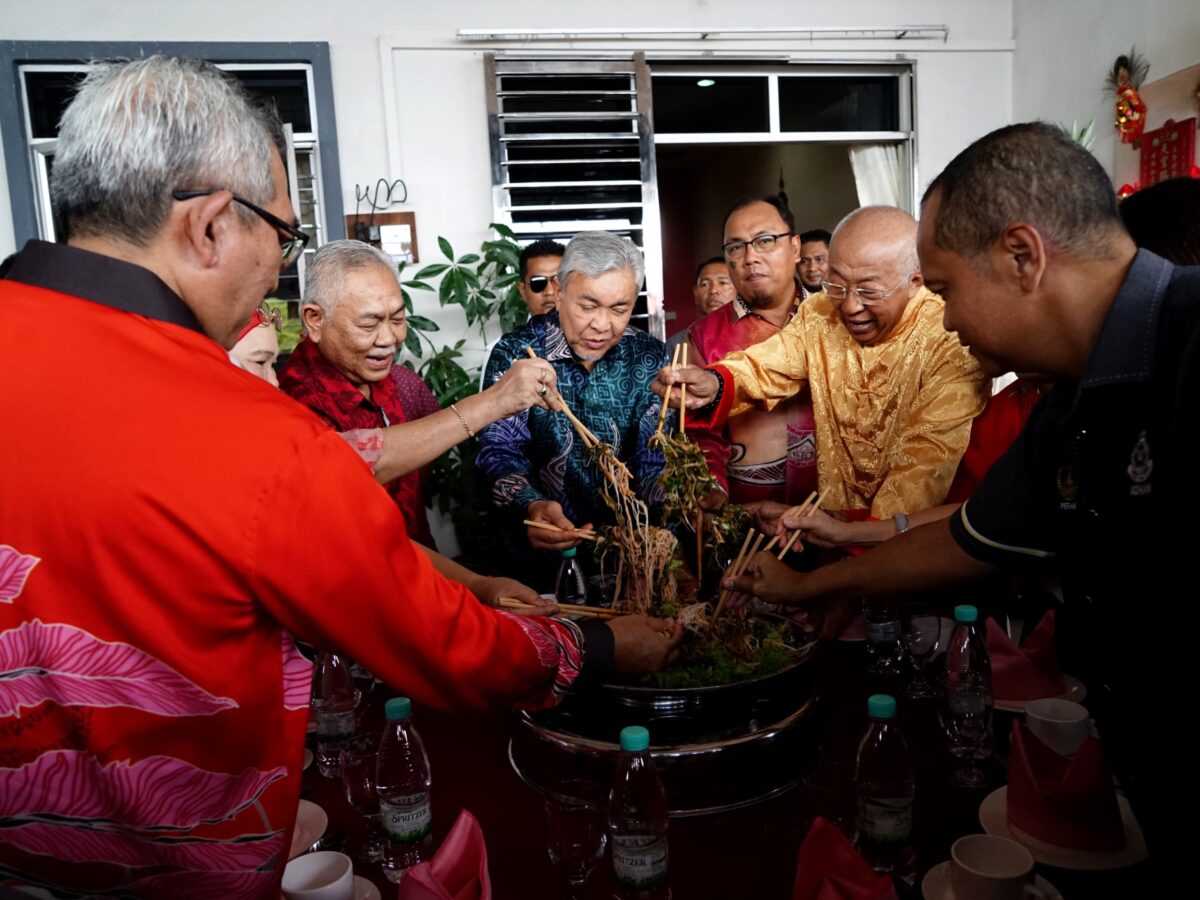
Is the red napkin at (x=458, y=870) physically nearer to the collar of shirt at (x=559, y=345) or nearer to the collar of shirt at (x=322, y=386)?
the collar of shirt at (x=322, y=386)

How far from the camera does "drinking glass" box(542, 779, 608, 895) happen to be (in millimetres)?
1189

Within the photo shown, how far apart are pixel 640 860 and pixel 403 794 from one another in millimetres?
355

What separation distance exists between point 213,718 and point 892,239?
195 cm

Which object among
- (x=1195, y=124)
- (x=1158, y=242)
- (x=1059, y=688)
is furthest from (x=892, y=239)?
(x=1195, y=124)

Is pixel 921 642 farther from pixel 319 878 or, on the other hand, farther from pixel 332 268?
pixel 332 268

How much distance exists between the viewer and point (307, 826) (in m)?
1.34

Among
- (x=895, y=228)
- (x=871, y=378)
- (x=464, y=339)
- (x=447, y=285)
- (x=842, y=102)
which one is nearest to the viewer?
(x=895, y=228)

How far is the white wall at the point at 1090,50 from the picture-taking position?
4.26 metres

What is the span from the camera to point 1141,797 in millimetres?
1196

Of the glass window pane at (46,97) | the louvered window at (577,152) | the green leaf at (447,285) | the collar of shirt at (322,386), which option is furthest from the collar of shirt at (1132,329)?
the glass window pane at (46,97)

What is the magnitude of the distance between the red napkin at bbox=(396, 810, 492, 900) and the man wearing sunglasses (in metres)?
3.07

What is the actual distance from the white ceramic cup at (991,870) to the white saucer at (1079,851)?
130 mm

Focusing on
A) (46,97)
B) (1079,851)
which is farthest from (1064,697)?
(46,97)

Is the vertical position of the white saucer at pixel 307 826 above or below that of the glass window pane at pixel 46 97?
below
